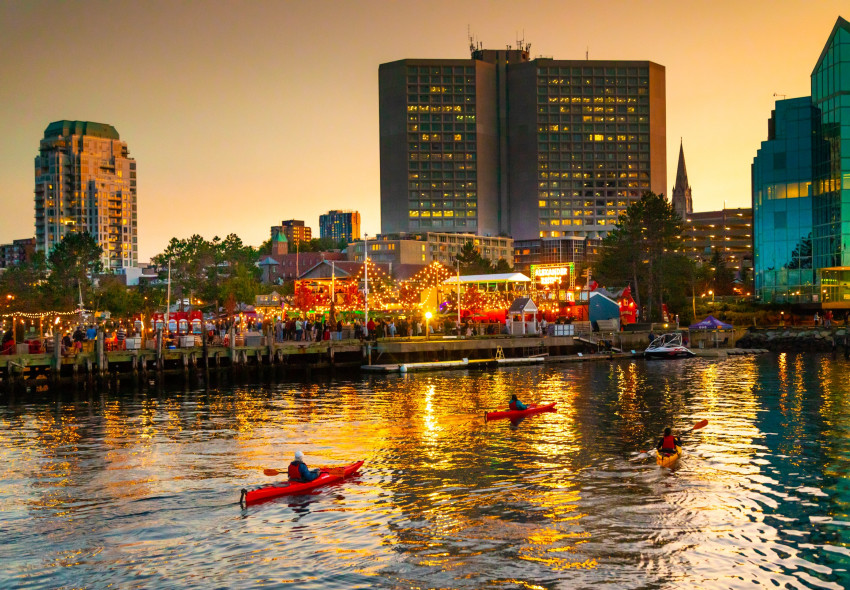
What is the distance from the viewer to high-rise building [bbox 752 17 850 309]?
4289 inches

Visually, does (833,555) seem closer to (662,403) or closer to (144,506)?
(144,506)

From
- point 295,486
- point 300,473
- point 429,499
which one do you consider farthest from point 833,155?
point 295,486

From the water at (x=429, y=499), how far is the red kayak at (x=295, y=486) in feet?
1.13

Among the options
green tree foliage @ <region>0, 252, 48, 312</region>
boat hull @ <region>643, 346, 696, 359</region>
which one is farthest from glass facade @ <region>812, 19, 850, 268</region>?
green tree foliage @ <region>0, 252, 48, 312</region>

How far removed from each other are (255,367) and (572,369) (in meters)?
25.7

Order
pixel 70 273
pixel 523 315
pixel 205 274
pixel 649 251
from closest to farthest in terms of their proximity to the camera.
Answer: pixel 523 315 → pixel 205 274 → pixel 70 273 → pixel 649 251

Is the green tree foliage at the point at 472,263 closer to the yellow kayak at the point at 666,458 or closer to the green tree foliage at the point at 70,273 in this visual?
→ the green tree foliage at the point at 70,273

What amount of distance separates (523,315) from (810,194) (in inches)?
2157

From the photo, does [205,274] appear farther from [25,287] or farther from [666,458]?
[666,458]

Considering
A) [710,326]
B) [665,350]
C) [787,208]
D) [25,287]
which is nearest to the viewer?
[665,350]

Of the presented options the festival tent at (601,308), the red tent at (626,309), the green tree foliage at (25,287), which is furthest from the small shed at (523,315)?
the green tree foliage at (25,287)

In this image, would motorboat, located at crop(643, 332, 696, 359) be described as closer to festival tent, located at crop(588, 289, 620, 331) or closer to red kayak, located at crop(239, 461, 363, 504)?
festival tent, located at crop(588, 289, 620, 331)

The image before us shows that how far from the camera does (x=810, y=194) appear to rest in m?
115

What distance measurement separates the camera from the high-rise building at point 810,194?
10894 centimetres
